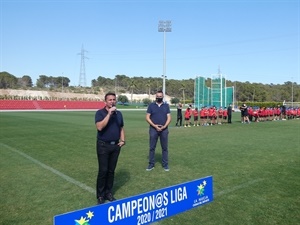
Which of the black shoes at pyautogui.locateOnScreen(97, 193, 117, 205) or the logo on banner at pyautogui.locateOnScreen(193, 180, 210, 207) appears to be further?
the black shoes at pyautogui.locateOnScreen(97, 193, 117, 205)

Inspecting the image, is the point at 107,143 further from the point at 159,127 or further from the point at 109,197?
the point at 159,127

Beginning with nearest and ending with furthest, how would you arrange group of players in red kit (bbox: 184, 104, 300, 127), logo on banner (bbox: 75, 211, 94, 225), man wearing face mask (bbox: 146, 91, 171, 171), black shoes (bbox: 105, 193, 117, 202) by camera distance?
logo on banner (bbox: 75, 211, 94, 225)
black shoes (bbox: 105, 193, 117, 202)
man wearing face mask (bbox: 146, 91, 171, 171)
group of players in red kit (bbox: 184, 104, 300, 127)

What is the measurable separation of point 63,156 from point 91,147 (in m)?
1.95

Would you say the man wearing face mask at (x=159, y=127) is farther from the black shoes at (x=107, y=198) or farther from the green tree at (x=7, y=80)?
the green tree at (x=7, y=80)

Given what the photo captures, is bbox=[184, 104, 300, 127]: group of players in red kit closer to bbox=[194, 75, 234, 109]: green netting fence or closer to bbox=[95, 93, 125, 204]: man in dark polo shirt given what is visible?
bbox=[194, 75, 234, 109]: green netting fence

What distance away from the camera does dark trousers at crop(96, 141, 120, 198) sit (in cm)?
506

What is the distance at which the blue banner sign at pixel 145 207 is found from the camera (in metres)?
2.22

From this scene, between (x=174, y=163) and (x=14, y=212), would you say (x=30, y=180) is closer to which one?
(x=14, y=212)

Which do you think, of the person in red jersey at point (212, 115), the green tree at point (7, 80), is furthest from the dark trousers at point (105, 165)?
the green tree at point (7, 80)

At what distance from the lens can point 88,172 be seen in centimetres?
719

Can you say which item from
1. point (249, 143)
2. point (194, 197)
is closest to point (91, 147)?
point (249, 143)

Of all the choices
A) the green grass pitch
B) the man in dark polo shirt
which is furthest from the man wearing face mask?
the man in dark polo shirt

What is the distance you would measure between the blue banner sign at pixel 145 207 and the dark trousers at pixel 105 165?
7.48 feet

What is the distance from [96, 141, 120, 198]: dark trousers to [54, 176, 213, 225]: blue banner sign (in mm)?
2280
